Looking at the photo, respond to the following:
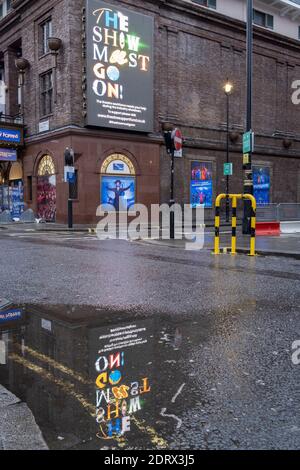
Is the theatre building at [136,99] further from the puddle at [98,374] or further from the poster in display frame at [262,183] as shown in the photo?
the puddle at [98,374]

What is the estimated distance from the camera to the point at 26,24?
94.1 feet

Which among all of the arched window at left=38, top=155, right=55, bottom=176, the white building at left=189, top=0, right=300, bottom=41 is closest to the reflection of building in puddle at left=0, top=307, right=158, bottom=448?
the arched window at left=38, top=155, right=55, bottom=176

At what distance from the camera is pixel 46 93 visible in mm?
27484

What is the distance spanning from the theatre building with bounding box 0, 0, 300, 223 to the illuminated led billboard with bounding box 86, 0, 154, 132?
0.06m

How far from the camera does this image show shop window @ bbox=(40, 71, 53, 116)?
27.0 meters

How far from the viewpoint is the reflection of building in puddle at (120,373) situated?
2.74m

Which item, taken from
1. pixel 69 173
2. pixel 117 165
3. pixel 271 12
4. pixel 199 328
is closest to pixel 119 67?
pixel 117 165

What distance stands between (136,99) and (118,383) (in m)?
25.0

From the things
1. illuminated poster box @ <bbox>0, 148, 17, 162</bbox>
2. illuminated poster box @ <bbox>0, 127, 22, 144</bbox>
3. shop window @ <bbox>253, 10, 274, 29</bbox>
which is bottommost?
illuminated poster box @ <bbox>0, 148, 17, 162</bbox>

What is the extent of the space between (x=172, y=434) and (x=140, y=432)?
0.58 feet

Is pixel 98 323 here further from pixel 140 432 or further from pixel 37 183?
pixel 37 183

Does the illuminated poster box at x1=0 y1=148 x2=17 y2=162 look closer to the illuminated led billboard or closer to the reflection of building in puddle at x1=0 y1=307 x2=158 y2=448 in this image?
the illuminated led billboard

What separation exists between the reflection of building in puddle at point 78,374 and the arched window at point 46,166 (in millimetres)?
22927

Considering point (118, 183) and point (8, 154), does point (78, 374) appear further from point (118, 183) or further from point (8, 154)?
point (8, 154)
